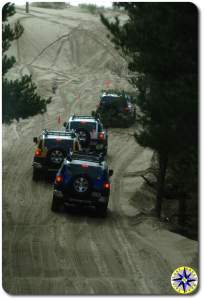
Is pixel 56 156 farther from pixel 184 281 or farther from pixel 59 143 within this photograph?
pixel 184 281

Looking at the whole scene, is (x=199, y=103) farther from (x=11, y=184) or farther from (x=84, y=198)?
(x=11, y=184)

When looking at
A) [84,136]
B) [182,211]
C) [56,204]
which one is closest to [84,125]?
[84,136]

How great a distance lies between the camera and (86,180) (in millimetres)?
20594

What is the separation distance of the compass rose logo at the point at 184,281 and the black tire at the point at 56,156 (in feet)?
40.4

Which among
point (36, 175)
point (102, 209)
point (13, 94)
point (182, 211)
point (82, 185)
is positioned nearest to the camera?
point (13, 94)

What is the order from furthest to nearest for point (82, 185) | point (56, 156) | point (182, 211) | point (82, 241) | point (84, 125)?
1. point (84, 125)
2. point (56, 156)
3. point (182, 211)
4. point (82, 185)
5. point (82, 241)

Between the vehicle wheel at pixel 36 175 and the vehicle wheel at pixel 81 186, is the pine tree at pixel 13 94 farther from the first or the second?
the vehicle wheel at pixel 36 175

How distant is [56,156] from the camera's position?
83.0 ft

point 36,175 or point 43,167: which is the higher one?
point 43,167

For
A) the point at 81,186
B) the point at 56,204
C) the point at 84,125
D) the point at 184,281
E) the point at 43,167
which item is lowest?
the point at 56,204

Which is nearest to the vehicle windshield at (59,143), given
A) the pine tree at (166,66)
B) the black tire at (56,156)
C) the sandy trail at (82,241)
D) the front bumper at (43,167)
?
the black tire at (56,156)

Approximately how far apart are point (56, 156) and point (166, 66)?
30.3 feet

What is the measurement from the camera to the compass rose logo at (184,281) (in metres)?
12.1

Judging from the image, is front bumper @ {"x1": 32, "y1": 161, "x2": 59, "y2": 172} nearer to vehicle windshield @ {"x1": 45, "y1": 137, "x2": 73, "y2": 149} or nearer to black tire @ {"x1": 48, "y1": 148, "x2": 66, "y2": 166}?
black tire @ {"x1": 48, "y1": 148, "x2": 66, "y2": 166}
